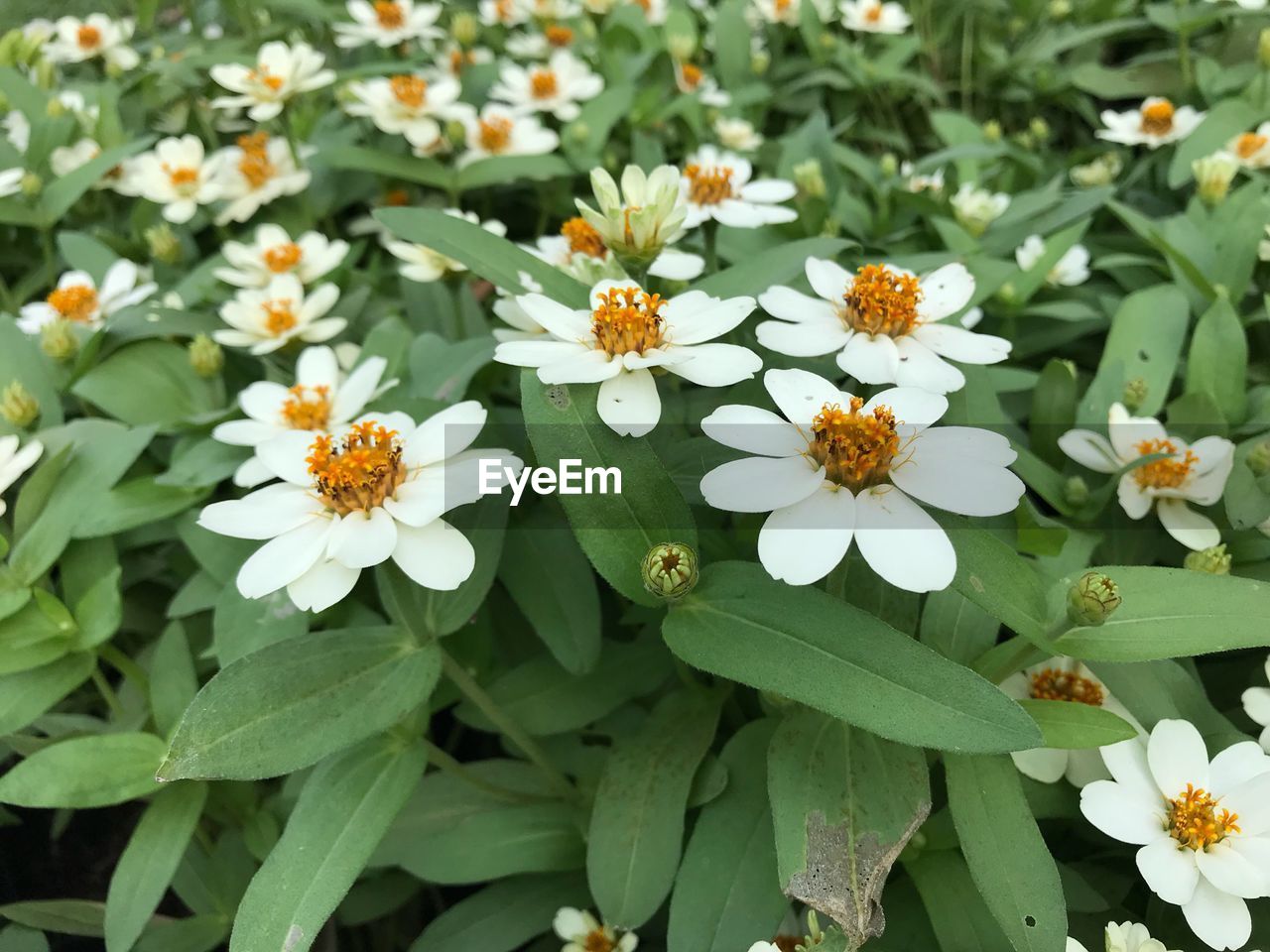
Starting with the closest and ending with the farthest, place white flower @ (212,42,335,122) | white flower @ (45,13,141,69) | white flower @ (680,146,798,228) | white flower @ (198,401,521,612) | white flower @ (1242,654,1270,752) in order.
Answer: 1. white flower @ (198,401,521,612)
2. white flower @ (1242,654,1270,752)
3. white flower @ (680,146,798,228)
4. white flower @ (212,42,335,122)
5. white flower @ (45,13,141,69)

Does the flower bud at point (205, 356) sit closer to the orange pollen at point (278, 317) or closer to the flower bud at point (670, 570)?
the orange pollen at point (278, 317)

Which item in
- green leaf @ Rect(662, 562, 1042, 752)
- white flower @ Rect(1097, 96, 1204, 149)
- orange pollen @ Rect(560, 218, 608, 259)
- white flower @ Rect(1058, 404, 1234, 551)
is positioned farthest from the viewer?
white flower @ Rect(1097, 96, 1204, 149)

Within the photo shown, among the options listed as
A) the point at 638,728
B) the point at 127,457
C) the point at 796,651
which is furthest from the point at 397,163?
the point at 796,651

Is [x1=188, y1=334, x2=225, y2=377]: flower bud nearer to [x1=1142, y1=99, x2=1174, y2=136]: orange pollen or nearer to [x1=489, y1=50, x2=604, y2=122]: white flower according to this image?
[x1=489, y1=50, x2=604, y2=122]: white flower

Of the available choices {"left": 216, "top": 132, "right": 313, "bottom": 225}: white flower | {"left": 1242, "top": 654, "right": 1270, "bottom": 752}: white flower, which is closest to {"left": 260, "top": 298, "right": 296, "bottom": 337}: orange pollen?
{"left": 216, "top": 132, "right": 313, "bottom": 225}: white flower

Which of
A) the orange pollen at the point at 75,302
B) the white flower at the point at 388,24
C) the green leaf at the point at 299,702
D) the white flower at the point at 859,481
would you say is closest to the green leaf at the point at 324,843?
the green leaf at the point at 299,702

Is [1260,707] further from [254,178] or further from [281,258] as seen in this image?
[254,178]

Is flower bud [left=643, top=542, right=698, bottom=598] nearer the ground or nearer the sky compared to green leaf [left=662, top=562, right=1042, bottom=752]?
nearer the sky
